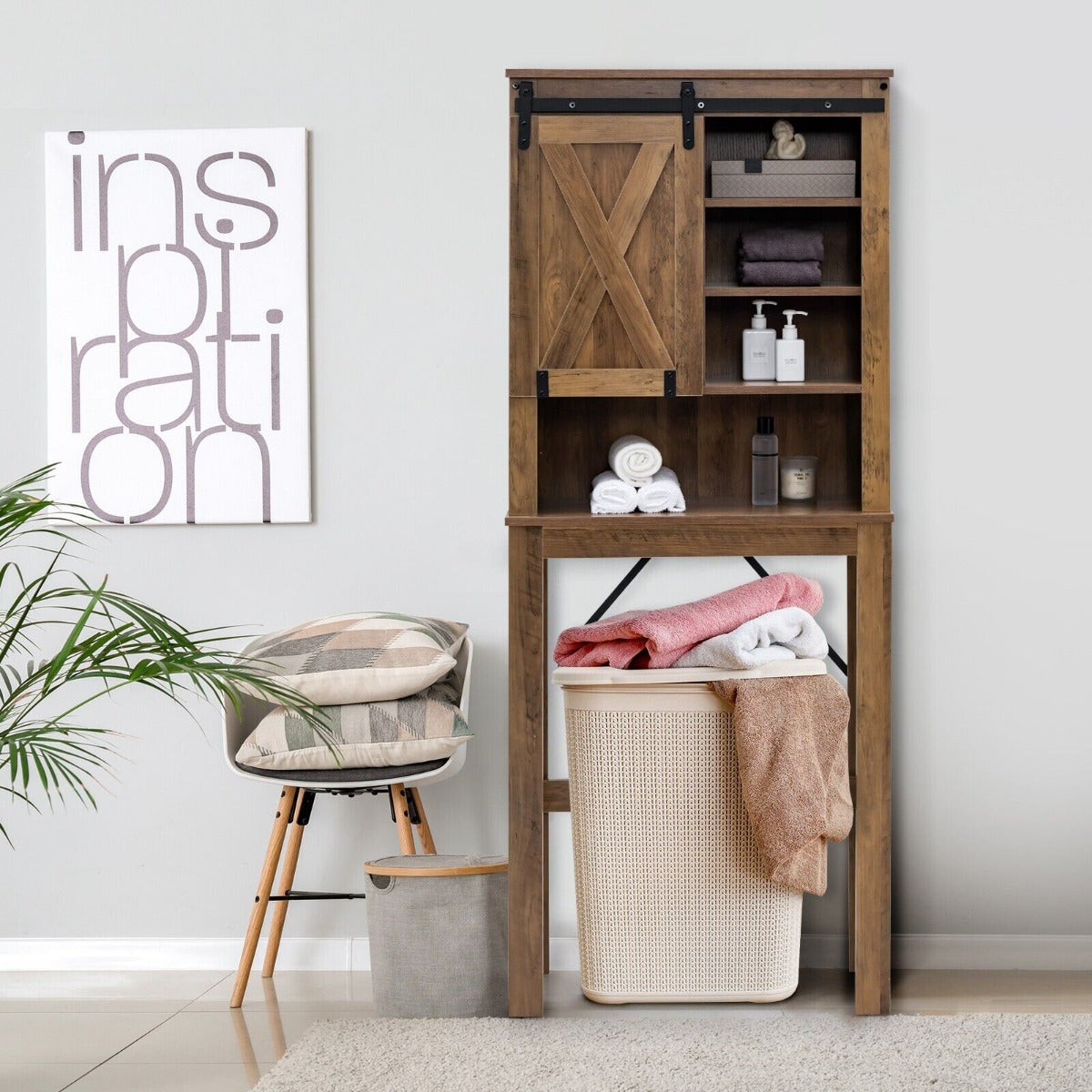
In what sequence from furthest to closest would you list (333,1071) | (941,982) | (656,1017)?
(941,982) < (656,1017) < (333,1071)

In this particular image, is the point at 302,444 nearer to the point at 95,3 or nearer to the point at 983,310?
the point at 95,3

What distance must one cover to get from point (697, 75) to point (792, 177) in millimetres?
289

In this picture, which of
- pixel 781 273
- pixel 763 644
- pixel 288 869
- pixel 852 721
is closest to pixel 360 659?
pixel 288 869

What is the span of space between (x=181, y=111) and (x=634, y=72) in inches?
41.6

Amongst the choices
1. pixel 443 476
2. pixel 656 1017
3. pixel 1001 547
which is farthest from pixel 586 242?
pixel 656 1017

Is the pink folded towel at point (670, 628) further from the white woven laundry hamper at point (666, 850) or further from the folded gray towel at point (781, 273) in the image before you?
the folded gray towel at point (781, 273)

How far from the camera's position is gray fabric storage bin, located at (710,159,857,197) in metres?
2.51

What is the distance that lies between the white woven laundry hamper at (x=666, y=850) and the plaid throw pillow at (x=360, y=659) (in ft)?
0.96

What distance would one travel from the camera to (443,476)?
277cm

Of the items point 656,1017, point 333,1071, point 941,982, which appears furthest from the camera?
point 941,982

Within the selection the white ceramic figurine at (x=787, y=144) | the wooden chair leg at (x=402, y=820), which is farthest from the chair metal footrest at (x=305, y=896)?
the white ceramic figurine at (x=787, y=144)

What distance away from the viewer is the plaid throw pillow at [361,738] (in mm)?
2373

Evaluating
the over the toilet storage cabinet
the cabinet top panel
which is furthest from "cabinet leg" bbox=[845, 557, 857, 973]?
the cabinet top panel

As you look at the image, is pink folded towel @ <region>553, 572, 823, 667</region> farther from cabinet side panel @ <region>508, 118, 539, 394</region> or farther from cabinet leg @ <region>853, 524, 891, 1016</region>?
cabinet side panel @ <region>508, 118, 539, 394</region>
